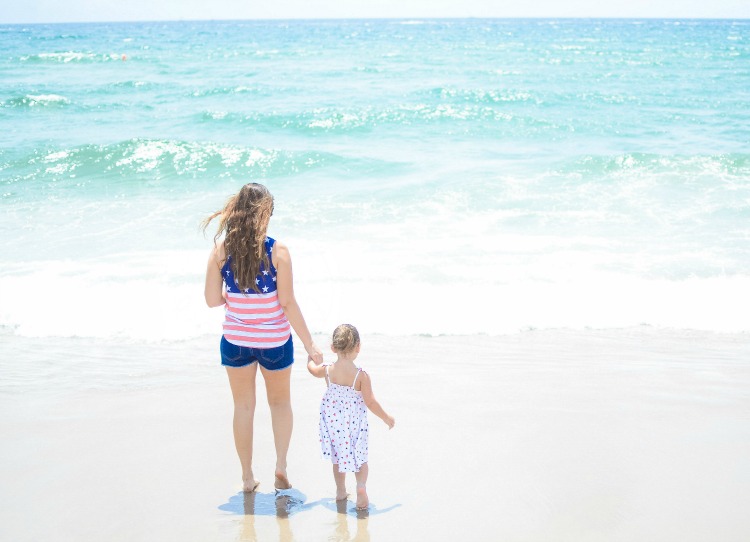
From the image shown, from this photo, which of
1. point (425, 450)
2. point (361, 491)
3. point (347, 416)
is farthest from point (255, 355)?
point (425, 450)

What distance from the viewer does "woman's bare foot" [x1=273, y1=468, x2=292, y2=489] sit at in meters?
3.93

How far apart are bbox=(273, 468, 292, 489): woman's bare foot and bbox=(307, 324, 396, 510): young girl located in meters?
0.32

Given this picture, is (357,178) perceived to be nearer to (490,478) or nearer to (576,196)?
(576,196)

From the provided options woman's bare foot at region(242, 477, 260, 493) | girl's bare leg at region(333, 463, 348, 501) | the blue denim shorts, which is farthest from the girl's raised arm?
woman's bare foot at region(242, 477, 260, 493)

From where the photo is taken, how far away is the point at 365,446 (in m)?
3.74

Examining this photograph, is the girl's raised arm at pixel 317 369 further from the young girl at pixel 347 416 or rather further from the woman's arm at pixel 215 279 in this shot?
the woman's arm at pixel 215 279

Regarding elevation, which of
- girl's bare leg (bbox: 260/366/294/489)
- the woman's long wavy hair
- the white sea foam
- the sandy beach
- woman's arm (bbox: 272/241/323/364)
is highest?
the woman's long wavy hair

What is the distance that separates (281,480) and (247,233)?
1347 millimetres

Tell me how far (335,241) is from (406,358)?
3.81 m

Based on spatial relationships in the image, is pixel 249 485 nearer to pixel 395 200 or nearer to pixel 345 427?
pixel 345 427

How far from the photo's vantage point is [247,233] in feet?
11.6

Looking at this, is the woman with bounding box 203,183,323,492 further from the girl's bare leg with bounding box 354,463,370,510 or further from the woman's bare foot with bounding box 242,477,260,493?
the girl's bare leg with bounding box 354,463,370,510

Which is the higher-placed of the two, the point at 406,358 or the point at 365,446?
the point at 365,446

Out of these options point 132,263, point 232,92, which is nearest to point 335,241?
point 132,263
